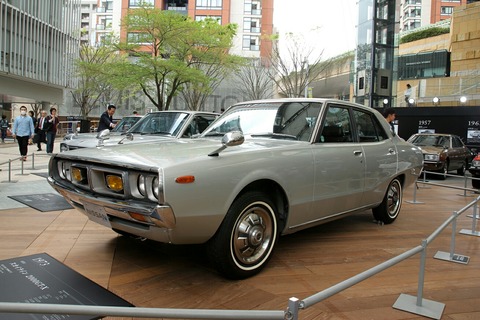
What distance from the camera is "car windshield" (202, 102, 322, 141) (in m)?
4.33

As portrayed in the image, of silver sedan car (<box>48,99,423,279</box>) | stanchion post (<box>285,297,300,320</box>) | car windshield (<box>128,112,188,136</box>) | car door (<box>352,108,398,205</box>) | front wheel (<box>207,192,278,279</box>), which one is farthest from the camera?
car windshield (<box>128,112,188,136</box>)

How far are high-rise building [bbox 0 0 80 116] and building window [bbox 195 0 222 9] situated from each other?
31.2 metres

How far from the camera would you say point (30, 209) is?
19.7 feet

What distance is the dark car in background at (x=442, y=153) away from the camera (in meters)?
12.7

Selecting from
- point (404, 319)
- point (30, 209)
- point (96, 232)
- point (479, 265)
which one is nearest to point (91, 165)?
point (96, 232)

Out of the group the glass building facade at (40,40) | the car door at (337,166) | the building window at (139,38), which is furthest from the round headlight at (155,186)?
the building window at (139,38)

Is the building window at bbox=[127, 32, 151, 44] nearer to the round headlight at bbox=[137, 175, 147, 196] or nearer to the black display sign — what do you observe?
the black display sign

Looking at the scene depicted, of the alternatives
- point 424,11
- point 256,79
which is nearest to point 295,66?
point 256,79

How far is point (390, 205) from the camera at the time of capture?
572 centimetres

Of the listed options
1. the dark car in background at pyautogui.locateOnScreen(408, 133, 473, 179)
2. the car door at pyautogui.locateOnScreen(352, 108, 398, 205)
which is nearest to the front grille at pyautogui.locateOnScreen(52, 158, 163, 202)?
the car door at pyautogui.locateOnScreen(352, 108, 398, 205)

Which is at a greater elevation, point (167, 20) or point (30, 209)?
point (167, 20)

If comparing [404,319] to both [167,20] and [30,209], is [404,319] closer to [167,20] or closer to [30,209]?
[30,209]

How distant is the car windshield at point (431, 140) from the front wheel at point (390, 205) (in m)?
8.99

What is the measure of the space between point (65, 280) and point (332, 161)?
273cm
